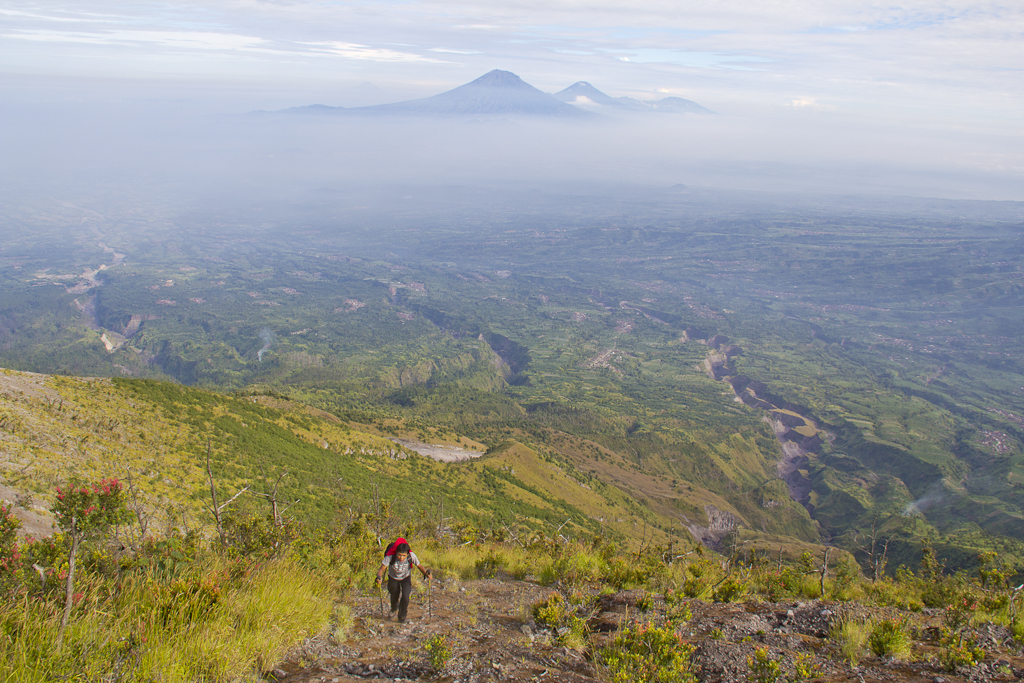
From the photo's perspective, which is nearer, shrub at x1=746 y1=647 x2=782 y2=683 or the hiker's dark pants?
shrub at x1=746 y1=647 x2=782 y2=683

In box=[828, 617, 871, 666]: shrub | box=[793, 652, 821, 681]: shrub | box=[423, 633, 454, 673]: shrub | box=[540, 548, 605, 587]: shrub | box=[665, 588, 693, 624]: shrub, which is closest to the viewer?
box=[793, 652, 821, 681]: shrub

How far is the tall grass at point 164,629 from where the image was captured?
13.0 ft

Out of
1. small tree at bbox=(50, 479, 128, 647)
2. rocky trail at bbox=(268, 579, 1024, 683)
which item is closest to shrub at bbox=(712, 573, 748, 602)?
rocky trail at bbox=(268, 579, 1024, 683)

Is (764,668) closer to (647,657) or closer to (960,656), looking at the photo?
(647,657)

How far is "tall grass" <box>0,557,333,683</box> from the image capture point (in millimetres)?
3969

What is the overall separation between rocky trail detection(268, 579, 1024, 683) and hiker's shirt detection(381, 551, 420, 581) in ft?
2.01

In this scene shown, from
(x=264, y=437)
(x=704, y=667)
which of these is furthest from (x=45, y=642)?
(x=264, y=437)

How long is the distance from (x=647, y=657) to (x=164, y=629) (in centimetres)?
481

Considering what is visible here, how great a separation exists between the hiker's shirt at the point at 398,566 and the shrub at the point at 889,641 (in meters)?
6.21

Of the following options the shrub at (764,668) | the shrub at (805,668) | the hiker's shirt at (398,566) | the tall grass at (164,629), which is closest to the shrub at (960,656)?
the shrub at (805,668)

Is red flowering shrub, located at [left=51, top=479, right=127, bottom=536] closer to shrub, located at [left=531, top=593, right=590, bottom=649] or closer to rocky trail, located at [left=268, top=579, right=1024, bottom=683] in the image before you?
rocky trail, located at [left=268, top=579, right=1024, bottom=683]

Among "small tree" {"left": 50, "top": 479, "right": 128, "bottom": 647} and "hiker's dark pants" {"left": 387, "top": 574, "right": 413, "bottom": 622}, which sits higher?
"small tree" {"left": 50, "top": 479, "right": 128, "bottom": 647}

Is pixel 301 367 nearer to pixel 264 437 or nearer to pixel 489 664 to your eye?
pixel 264 437

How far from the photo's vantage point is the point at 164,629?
4633 mm
